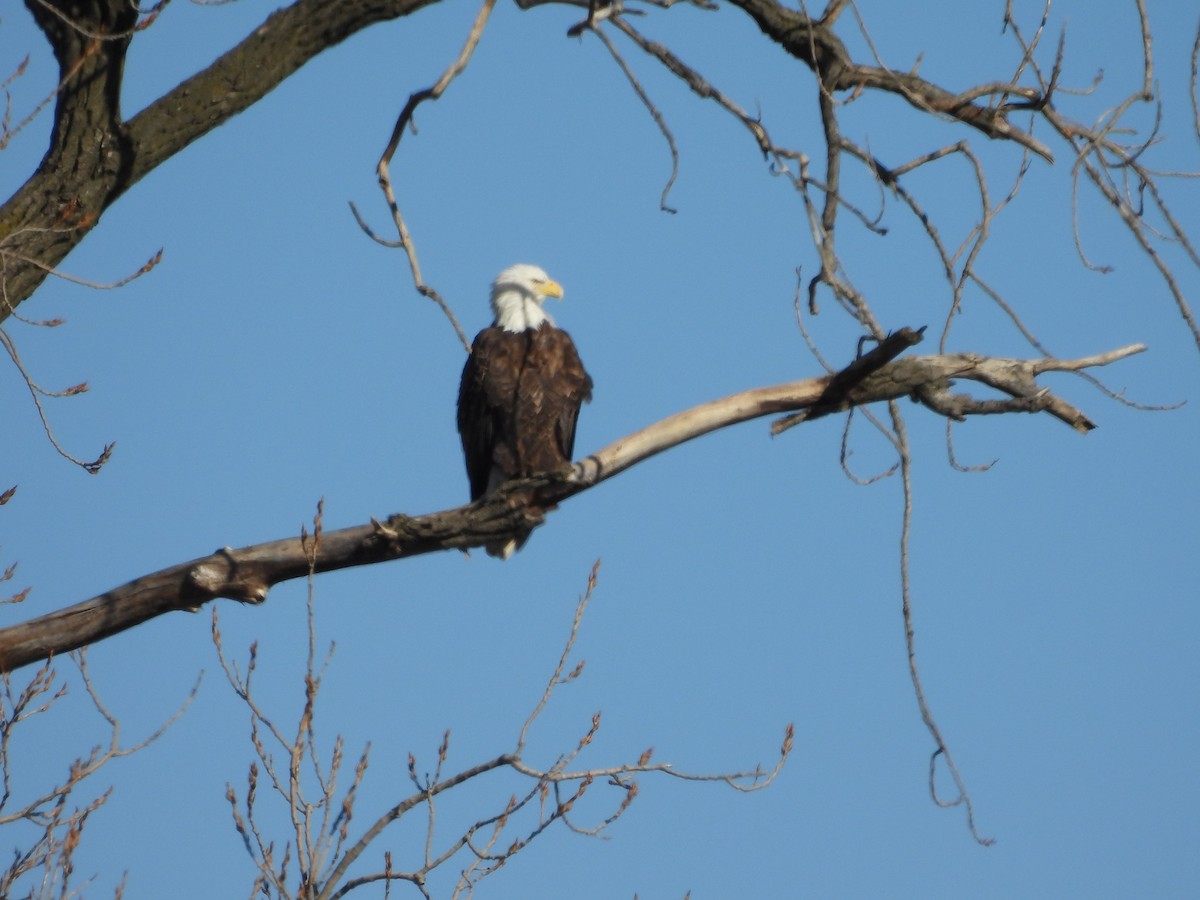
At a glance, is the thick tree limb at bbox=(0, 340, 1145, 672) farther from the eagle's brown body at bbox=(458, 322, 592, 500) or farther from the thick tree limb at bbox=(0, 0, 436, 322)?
the eagle's brown body at bbox=(458, 322, 592, 500)

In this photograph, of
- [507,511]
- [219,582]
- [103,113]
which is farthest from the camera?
[507,511]

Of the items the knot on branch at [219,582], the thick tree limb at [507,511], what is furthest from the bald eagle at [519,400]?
the knot on branch at [219,582]

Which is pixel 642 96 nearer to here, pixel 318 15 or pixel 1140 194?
pixel 318 15

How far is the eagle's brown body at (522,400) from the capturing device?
17.4ft

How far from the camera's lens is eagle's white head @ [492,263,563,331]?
5703 mm

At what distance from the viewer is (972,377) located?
3645 millimetres

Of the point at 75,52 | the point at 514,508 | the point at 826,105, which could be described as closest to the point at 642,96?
the point at 826,105

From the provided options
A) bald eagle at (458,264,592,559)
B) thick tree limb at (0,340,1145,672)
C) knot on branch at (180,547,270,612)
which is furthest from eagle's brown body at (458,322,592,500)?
knot on branch at (180,547,270,612)

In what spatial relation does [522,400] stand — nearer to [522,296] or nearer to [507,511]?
[522,296]

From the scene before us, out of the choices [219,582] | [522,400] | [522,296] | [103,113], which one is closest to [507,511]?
[219,582]

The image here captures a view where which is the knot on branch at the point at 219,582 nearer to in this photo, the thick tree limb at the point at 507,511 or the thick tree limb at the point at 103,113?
the thick tree limb at the point at 507,511

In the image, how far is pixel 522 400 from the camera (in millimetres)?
5305

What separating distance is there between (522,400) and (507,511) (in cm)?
192

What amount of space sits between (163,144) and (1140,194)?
2281 mm
